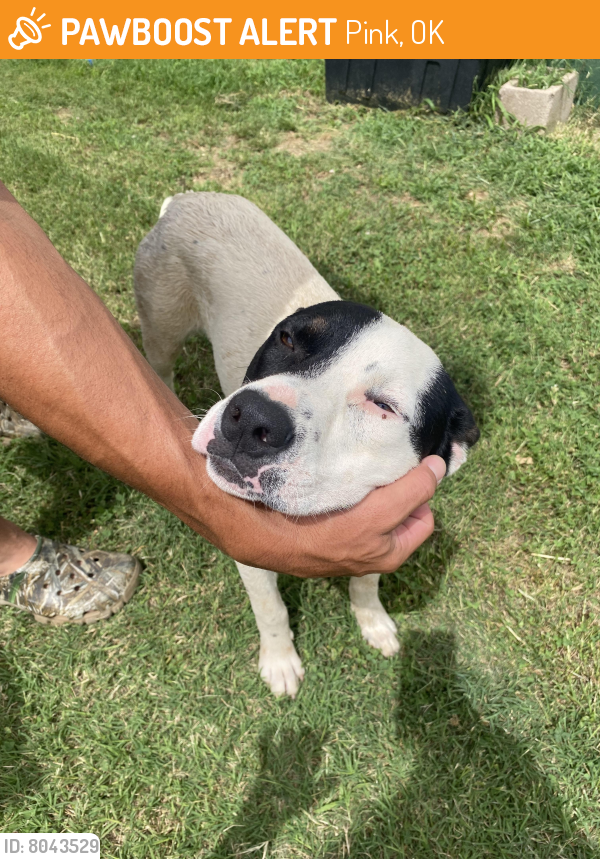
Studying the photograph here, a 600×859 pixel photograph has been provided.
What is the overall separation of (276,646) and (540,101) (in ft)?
18.7

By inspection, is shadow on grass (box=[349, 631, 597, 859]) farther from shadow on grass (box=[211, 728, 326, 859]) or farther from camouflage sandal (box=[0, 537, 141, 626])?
camouflage sandal (box=[0, 537, 141, 626])

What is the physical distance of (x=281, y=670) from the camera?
2.79 m

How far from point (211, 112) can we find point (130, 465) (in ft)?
19.6

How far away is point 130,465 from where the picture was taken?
1656mm

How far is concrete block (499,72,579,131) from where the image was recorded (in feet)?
18.1

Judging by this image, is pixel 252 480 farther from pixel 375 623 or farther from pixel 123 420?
pixel 375 623

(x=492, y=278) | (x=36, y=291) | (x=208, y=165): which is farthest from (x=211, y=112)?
(x=36, y=291)

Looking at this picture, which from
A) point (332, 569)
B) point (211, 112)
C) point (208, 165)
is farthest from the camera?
point (211, 112)

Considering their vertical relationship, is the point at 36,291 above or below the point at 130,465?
above

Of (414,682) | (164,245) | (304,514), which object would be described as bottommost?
(414,682)

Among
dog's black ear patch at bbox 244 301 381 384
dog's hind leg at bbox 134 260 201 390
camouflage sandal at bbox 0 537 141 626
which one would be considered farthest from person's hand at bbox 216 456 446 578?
dog's hind leg at bbox 134 260 201 390

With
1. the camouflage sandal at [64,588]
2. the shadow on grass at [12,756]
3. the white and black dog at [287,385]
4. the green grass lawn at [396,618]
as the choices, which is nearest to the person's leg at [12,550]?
the camouflage sandal at [64,588]

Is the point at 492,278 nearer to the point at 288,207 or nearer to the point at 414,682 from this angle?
the point at 288,207

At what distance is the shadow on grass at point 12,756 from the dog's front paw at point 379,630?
1676 mm
